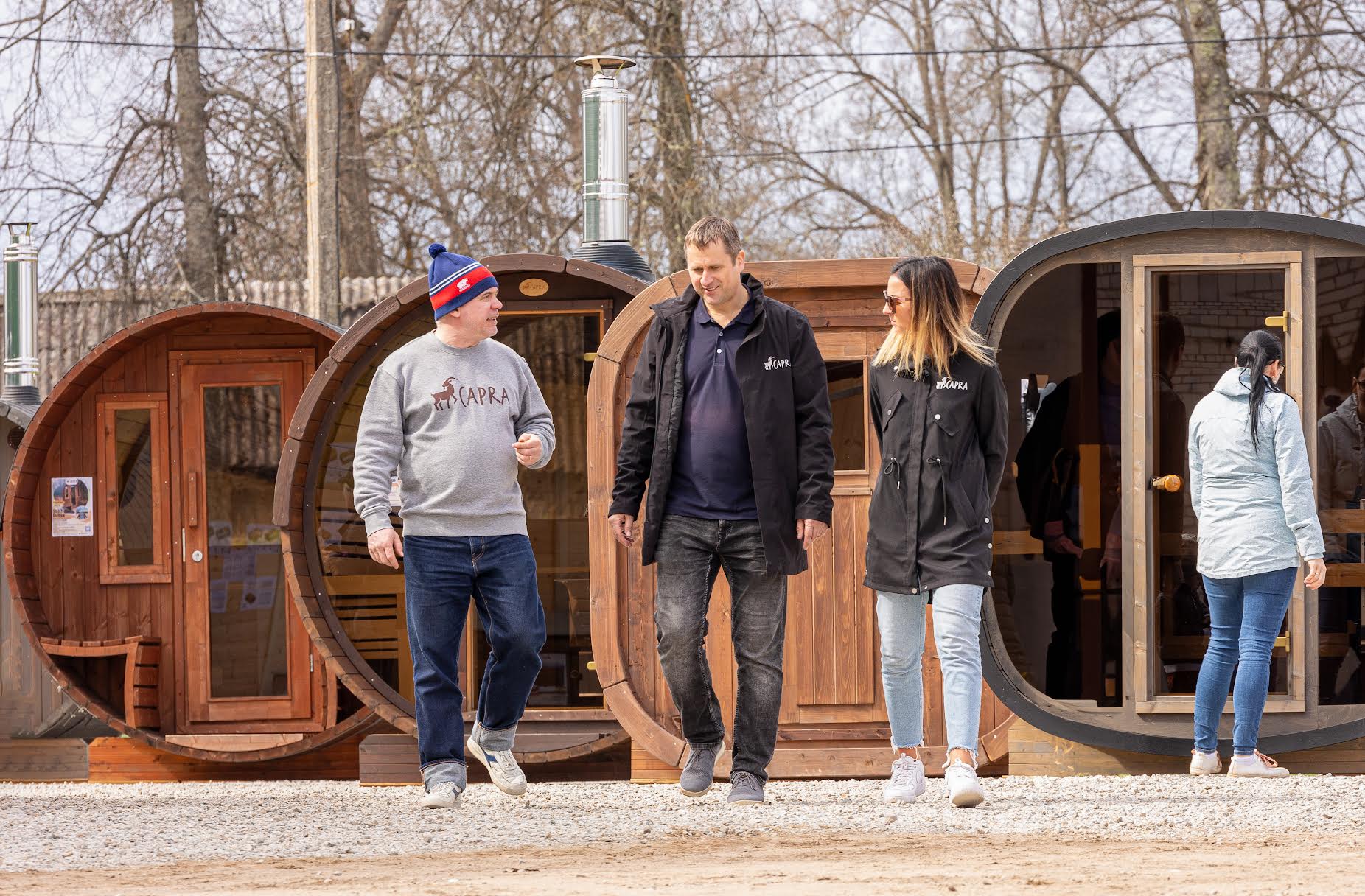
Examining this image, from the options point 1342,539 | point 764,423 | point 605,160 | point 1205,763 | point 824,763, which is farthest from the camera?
point 605,160

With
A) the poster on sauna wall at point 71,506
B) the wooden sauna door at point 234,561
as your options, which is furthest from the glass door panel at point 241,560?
the poster on sauna wall at point 71,506

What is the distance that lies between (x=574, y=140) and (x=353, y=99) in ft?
7.71

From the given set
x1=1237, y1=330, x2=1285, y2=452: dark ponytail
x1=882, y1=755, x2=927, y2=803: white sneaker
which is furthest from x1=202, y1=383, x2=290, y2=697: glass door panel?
x1=1237, y1=330, x2=1285, y2=452: dark ponytail

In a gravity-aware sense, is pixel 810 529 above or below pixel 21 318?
below

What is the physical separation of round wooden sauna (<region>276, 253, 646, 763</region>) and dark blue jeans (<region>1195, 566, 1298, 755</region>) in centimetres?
265

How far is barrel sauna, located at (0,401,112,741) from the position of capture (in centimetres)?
1109

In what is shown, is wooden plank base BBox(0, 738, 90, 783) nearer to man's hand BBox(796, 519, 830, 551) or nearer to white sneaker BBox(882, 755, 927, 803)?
white sneaker BBox(882, 755, 927, 803)

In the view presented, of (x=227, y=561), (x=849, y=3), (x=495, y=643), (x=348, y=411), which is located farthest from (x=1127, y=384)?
(x=849, y=3)

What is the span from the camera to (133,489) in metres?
10.3

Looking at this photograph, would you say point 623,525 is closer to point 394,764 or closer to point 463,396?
point 463,396

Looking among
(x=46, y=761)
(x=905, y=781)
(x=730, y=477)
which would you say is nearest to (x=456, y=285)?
(x=730, y=477)

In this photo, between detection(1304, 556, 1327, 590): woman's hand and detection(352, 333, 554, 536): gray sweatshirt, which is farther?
detection(1304, 556, 1327, 590): woman's hand

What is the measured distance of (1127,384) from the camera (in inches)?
298

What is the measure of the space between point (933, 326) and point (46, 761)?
702 centimetres
